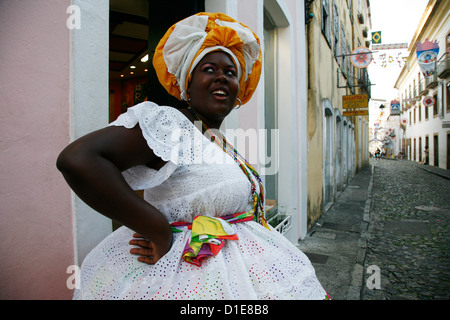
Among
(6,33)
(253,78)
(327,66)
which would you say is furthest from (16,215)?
(327,66)

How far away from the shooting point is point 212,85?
1.30m

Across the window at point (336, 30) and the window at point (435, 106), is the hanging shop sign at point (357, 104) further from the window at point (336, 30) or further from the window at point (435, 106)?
the window at point (435, 106)

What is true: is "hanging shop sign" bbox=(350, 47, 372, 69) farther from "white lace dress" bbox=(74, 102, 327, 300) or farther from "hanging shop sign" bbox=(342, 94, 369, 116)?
"white lace dress" bbox=(74, 102, 327, 300)

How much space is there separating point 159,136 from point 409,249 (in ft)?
17.4

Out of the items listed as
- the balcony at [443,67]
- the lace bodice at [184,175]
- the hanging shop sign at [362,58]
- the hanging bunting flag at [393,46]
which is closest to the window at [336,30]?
the hanging shop sign at [362,58]

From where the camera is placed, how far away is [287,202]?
4844 millimetres

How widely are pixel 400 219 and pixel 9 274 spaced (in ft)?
24.9

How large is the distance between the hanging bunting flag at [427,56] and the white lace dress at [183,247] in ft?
45.4

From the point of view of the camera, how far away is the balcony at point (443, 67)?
1877cm

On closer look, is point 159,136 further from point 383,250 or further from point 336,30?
point 336,30

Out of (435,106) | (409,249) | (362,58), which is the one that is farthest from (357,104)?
(435,106)

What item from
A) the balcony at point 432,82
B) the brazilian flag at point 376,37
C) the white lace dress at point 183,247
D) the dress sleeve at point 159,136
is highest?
the brazilian flag at point 376,37

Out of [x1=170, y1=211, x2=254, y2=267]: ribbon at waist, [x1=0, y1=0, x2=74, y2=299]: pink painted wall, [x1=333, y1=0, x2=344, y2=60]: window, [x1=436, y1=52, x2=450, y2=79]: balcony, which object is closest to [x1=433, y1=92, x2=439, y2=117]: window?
[x1=436, y1=52, x2=450, y2=79]: balcony

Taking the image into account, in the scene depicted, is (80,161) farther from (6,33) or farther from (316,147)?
(316,147)
